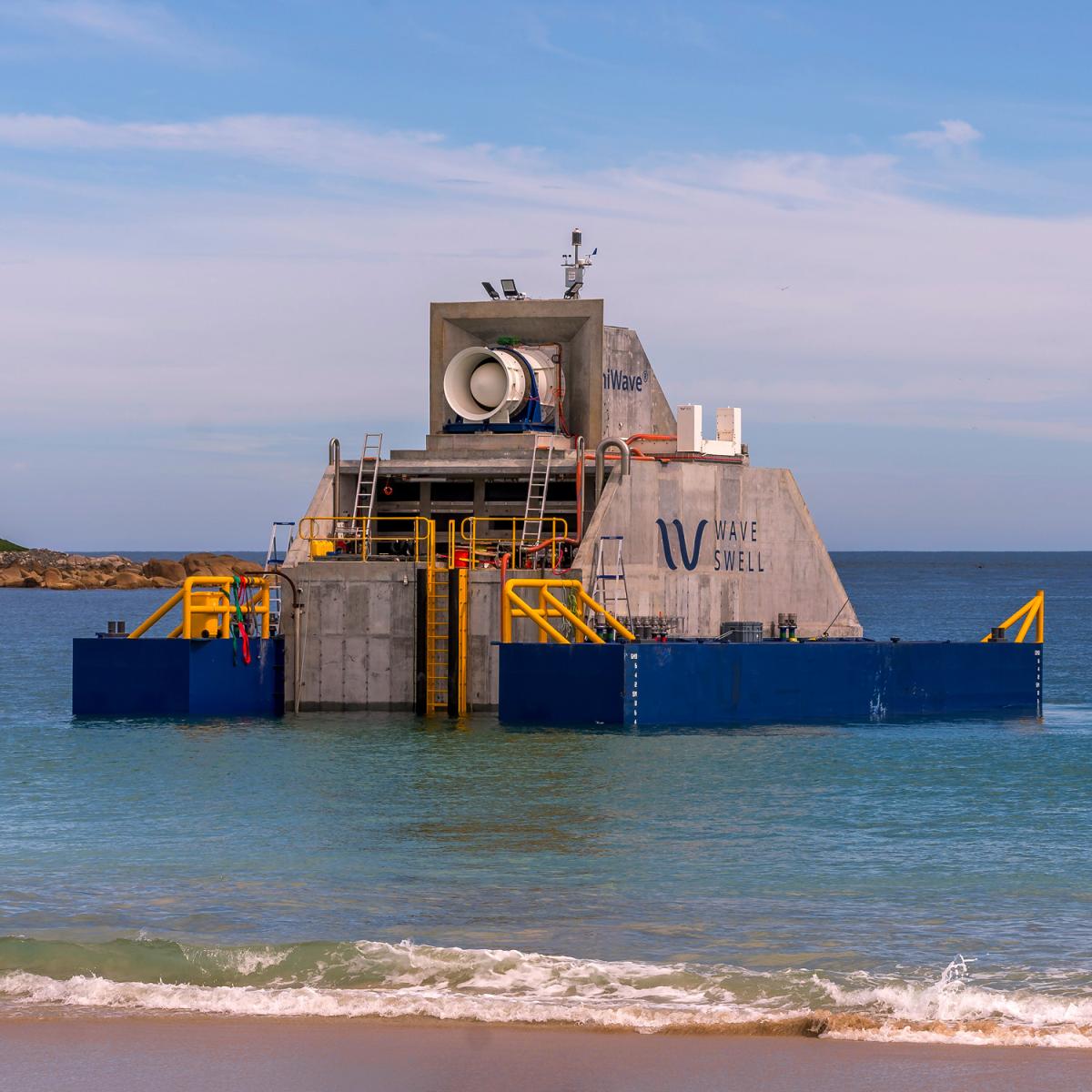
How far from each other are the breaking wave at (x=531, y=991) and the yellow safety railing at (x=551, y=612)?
560 inches

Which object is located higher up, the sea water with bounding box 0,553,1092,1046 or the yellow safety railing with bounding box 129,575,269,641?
the yellow safety railing with bounding box 129,575,269,641

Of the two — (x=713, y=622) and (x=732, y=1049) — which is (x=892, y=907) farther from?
(x=713, y=622)

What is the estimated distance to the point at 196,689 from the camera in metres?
29.6

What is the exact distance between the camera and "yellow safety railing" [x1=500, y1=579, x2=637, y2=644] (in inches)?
1104

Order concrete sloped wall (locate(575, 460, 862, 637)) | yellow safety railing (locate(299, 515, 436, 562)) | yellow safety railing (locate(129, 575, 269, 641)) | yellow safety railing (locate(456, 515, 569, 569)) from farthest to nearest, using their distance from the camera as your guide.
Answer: concrete sloped wall (locate(575, 460, 862, 637))
yellow safety railing (locate(299, 515, 436, 562))
yellow safety railing (locate(129, 575, 269, 641))
yellow safety railing (locate(456, 515, 569, 569))

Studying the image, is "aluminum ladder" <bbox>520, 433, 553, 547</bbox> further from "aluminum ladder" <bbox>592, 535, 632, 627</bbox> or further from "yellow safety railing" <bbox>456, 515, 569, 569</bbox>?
"aluminum ladder" <bbox>592, 535, 632, 627</bbox>

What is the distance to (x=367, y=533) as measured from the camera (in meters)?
30.9

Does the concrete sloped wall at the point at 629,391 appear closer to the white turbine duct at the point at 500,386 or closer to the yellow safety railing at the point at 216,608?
the white turbine duct at the point at 500,386

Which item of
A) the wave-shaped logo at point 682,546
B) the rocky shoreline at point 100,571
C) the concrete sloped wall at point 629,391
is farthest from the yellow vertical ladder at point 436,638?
the rocky shoreline at point 100,571

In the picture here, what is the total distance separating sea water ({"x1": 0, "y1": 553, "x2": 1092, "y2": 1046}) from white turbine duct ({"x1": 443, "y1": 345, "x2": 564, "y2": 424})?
6.60 metres

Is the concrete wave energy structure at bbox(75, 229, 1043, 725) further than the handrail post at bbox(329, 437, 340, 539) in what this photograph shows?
No

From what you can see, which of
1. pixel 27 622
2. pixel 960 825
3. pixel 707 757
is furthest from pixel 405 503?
pixel 27 622

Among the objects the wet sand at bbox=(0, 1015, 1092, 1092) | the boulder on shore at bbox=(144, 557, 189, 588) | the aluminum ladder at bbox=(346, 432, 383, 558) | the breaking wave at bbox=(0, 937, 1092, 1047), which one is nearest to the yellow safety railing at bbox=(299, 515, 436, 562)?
the aluminum ladder at bbox=(346, 432, 383, 558)

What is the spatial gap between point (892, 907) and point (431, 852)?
5.25 m
